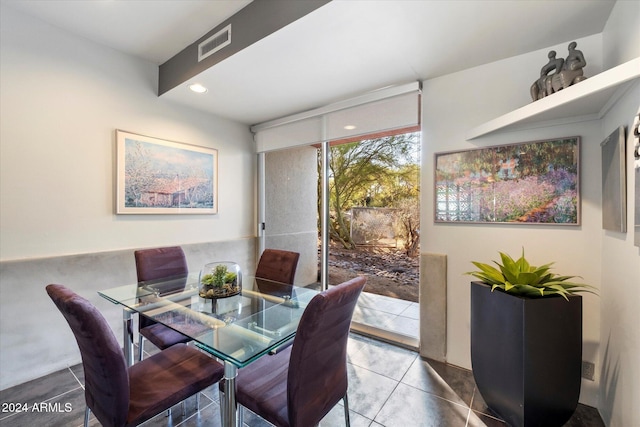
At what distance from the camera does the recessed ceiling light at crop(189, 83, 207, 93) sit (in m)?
2.56

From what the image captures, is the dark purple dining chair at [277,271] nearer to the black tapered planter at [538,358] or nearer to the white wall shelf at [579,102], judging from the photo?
the black tapered planter at [538,358]

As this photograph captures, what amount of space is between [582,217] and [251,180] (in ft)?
11.3

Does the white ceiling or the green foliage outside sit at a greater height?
the white ceiling

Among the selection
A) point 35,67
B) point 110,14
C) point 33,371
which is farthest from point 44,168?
point 33,371

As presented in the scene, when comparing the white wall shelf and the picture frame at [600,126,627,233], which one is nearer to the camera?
the white wall shelf

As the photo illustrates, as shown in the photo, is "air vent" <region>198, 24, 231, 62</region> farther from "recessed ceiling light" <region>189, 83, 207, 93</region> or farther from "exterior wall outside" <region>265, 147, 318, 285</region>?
"exterior wall outside" <region>265, 147, 318, 285</region>

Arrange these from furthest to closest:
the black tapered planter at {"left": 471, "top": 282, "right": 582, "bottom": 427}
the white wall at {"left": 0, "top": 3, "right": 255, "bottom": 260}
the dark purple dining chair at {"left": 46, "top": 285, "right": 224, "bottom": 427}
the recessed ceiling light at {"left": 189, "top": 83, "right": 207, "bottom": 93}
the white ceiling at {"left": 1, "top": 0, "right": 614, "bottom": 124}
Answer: the recessed ceiling light at {"left": 189, "top": 83, "right": 207, "bottom": 93}
the white wall at {"left": 0, "top": 3, "right": 255, "bottom": 260}
the white ceiling at {"left": 1, "top": 0, "right": 614, "bottom": 124}
the black tapered planter at {"left": 471, "top": 282, "right": 582, "bottom": 427}
the dark purple dining chair at {"left": 46, "top": 285, "right": 224, "bottom": 427}

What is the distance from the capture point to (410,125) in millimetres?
2512

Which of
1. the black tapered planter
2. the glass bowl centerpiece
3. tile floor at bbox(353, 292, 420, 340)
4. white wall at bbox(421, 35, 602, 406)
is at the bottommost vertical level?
tile floor at bbox(353, 292, 420, 340)

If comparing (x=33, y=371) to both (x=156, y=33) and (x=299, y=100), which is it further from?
(x=299, y=100)

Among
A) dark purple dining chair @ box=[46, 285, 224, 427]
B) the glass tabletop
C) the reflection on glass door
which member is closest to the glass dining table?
the glass tabletop

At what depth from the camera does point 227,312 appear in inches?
67.6

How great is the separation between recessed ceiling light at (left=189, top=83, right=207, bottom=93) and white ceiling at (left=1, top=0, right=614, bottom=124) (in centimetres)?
7

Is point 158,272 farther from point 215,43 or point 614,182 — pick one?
point 614,182
